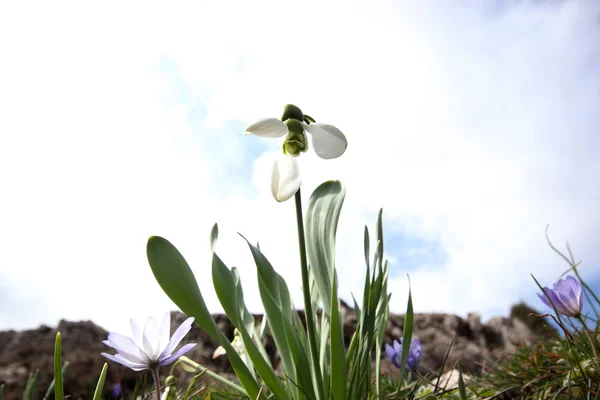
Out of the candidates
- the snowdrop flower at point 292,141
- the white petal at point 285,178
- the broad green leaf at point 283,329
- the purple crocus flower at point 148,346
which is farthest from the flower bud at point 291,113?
the purple crocus flower at point 148,346

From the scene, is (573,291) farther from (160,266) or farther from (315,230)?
(160,266)

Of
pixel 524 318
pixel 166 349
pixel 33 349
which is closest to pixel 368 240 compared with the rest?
pixel 166 349

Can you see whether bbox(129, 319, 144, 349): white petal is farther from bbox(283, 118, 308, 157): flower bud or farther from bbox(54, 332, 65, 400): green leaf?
bbox(283, 118, 308, 157): flower bud

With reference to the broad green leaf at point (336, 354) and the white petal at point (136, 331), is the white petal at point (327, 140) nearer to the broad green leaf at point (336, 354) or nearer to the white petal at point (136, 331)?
the broad green leaf at point (336, 354)

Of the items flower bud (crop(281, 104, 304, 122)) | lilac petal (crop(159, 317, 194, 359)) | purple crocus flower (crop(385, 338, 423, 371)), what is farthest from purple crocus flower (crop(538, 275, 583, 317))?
lilac petal (crop(159, 317, 194, 359))

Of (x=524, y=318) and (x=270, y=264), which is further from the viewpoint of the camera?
(x=524, y=318)

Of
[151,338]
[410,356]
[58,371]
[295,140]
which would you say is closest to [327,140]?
[295,140]
